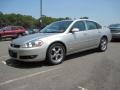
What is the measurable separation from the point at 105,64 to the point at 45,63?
1.95 metres

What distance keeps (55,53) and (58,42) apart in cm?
37

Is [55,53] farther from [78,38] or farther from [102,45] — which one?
[102,45]

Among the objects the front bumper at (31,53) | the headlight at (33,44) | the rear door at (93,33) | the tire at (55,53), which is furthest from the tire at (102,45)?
the headlight at (33,44)

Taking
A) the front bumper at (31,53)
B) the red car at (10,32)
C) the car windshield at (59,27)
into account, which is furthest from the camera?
the red car at (10,32)

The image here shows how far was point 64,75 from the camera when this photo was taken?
17.2 feet

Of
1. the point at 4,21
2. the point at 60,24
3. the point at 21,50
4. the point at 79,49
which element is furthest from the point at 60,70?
the point at 4,21

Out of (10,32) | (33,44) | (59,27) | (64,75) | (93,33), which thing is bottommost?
(64,75)

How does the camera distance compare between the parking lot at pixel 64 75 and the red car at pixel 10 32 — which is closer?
the parking lot at pixel 64 75

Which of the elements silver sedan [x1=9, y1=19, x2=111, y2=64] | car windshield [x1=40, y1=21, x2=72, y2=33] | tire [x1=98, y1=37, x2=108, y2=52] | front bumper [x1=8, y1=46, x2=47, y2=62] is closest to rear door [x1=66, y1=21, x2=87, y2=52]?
silver sedan [x1=9, y1=19, x2=111, y2=64]

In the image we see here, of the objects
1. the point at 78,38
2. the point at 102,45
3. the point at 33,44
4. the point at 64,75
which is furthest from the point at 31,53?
the point at 102,45

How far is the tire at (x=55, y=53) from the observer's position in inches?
248

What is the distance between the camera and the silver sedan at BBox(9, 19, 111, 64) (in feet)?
19.9

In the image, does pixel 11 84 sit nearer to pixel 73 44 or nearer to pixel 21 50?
pixel 21 50

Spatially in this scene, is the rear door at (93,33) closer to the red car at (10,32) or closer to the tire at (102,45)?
the tire at (102,45)
